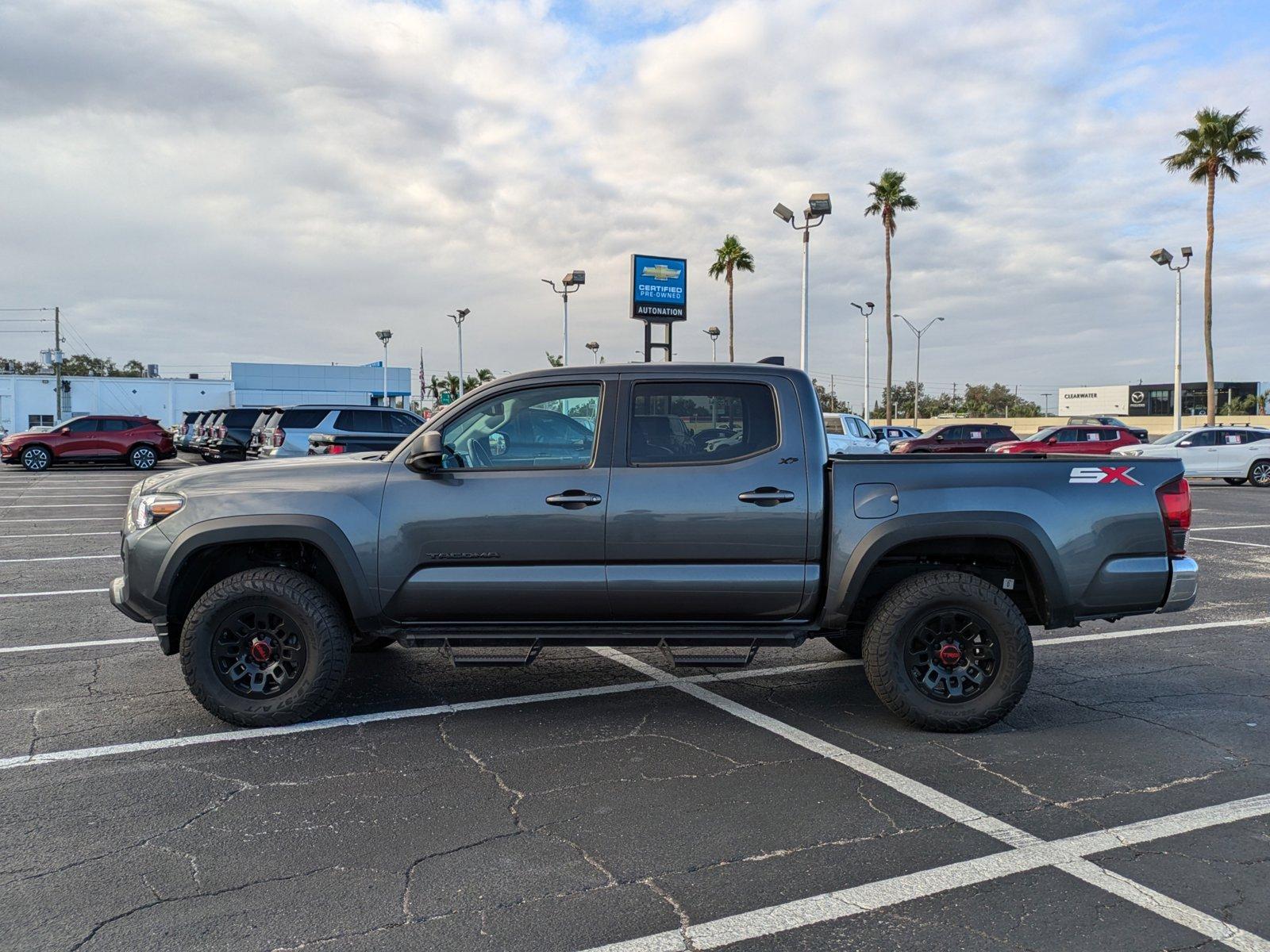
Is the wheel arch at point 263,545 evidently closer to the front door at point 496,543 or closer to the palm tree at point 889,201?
the front door at point 496,543

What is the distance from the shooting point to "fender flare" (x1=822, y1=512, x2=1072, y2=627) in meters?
4.88

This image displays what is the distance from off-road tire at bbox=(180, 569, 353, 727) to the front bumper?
14.3ft

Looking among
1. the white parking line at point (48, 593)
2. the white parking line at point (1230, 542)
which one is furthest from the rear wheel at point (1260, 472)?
the white parking line at point (48, 593)

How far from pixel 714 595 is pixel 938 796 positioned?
1417 millimetres

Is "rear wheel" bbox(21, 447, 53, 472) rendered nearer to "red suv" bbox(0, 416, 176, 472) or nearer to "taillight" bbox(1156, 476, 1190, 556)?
"red suv" bbox(0, 416, 176, 472)

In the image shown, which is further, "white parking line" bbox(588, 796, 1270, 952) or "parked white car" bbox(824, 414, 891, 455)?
"parked white car" bbox(824, 414, 891, 455)

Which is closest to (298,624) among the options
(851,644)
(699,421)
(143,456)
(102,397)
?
(699,421)

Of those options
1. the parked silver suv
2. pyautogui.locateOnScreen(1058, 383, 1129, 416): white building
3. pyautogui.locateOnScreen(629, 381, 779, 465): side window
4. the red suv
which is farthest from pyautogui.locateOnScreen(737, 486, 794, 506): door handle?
pyautogui.locateOnScreen(1058, 383, 1129, 416): white building

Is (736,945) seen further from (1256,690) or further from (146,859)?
(1256,690)

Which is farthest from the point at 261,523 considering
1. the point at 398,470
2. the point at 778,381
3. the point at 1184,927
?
the point at 1184,927

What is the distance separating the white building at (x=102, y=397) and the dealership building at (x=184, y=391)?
0.18 feet

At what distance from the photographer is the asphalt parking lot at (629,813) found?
312 centimetres

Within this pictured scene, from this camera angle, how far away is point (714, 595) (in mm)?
4914

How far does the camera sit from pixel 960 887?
11.0 ft
